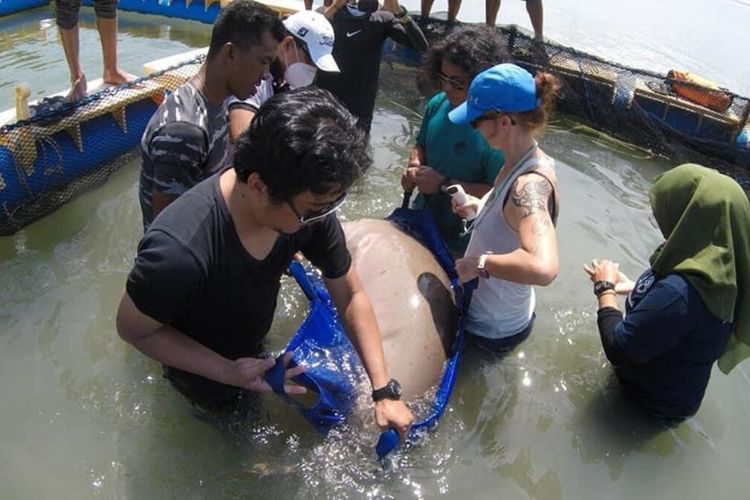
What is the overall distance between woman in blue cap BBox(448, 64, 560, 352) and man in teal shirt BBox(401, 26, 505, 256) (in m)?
0.56

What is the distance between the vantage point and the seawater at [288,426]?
2457mm

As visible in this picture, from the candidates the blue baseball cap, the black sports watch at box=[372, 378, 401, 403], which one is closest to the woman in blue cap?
the blue baseball cap

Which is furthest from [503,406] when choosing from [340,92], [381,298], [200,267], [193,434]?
[340,92]

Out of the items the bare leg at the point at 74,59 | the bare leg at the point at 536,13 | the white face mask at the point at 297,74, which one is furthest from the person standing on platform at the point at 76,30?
the bare leg at the point at 536,13

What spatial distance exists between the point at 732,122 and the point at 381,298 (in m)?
4.66

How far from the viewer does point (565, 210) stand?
16.2 ft

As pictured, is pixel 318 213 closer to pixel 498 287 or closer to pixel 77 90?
pixel 498 287

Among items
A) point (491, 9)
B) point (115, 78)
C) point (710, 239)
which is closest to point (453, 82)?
point (710, 239)

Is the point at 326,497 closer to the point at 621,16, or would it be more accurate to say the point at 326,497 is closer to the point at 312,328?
the point at 312,328

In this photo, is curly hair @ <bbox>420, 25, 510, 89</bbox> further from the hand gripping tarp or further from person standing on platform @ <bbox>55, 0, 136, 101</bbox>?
person standing on platform @ <bbox>55, 0, 136, 101</bbox>

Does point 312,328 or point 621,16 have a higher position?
point 621,16

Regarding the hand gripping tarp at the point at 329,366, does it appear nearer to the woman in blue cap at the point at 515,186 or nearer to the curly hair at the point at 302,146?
the woman in blue cap at the point at 515,186

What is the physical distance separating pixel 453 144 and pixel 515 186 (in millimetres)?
1003

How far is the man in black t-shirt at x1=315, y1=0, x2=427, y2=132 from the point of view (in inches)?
181
